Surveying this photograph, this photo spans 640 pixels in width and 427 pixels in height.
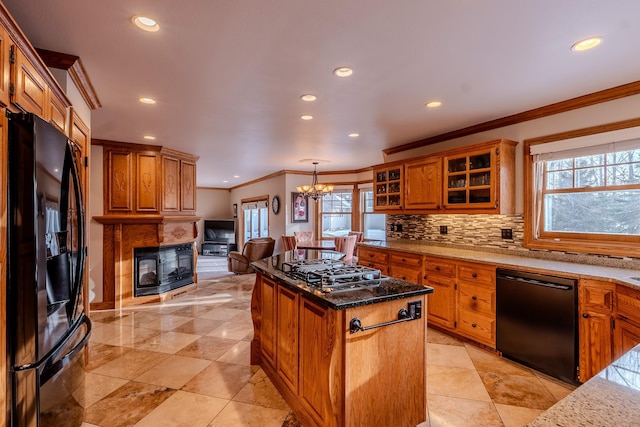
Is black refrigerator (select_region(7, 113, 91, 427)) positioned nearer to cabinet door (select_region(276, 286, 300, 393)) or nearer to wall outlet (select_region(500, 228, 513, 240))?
cabinet door (select_region(276, 286, 300, 393))

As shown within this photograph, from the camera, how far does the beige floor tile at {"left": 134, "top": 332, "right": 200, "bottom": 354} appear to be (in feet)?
10.8

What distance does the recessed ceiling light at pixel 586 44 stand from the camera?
79.1 inches

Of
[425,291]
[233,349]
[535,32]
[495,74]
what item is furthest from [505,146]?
[233,349]

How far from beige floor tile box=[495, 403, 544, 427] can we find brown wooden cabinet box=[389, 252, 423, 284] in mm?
1600

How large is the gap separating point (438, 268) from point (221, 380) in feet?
7.92

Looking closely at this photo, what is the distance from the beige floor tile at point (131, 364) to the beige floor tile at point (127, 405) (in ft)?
0.66

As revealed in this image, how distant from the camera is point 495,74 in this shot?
2512 mm

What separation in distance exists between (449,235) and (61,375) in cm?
399

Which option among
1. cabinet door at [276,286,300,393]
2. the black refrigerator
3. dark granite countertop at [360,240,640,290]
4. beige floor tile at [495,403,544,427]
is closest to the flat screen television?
dark granite countertop at [360,240,640,290]

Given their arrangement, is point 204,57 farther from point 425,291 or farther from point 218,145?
point 218,145

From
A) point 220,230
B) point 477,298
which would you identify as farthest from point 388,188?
point 220,230

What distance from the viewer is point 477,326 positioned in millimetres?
3254

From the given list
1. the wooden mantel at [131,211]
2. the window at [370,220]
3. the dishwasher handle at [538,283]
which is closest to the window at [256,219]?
the window at [370,220]

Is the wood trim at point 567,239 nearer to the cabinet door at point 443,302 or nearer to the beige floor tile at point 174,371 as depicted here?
the cabinet door at point 443,302
